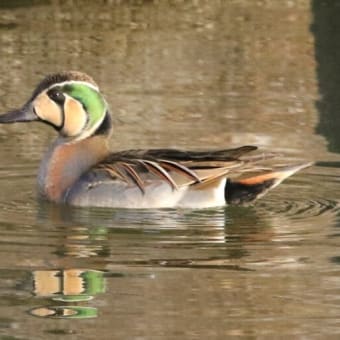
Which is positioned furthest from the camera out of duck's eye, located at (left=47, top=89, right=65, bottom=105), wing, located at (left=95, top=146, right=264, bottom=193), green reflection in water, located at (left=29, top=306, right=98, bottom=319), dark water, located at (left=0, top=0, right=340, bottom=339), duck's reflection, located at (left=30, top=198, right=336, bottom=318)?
duck's eye, located at (left=47, top=89, right=65, bottom=105)

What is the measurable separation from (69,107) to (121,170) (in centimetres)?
68

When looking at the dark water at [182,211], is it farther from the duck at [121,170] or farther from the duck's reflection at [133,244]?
the duck at [121,170]

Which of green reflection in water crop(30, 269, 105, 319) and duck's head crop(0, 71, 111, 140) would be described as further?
duck's head crop(0, 71, 111, 140)

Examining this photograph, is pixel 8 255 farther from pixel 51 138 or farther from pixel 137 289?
pixel 51 138

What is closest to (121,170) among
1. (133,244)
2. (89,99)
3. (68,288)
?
(89,99)

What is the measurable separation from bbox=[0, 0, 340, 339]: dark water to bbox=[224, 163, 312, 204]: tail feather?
0.28 feet

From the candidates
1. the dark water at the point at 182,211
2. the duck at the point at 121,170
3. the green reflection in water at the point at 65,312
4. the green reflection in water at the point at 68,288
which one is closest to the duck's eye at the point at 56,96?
the duck at the point at 121,170

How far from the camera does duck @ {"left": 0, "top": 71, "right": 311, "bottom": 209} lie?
10320mm

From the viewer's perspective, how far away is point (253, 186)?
1038cm

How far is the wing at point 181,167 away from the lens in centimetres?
1028

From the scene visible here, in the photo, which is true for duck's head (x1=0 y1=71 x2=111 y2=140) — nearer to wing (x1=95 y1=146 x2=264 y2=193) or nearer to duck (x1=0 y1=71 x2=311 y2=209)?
duck (x1=0 y1=71 x2=311 y2=209)

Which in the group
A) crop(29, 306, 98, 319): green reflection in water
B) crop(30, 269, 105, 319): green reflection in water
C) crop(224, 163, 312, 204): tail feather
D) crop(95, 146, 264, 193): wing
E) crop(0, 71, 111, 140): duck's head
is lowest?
crop(29, 306, 98, 319): green reflection in water

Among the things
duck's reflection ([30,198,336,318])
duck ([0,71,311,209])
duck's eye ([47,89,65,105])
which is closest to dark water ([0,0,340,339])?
duck's reflection ([30,198,336,318])

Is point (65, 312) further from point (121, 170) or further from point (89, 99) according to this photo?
point (89, 99)
